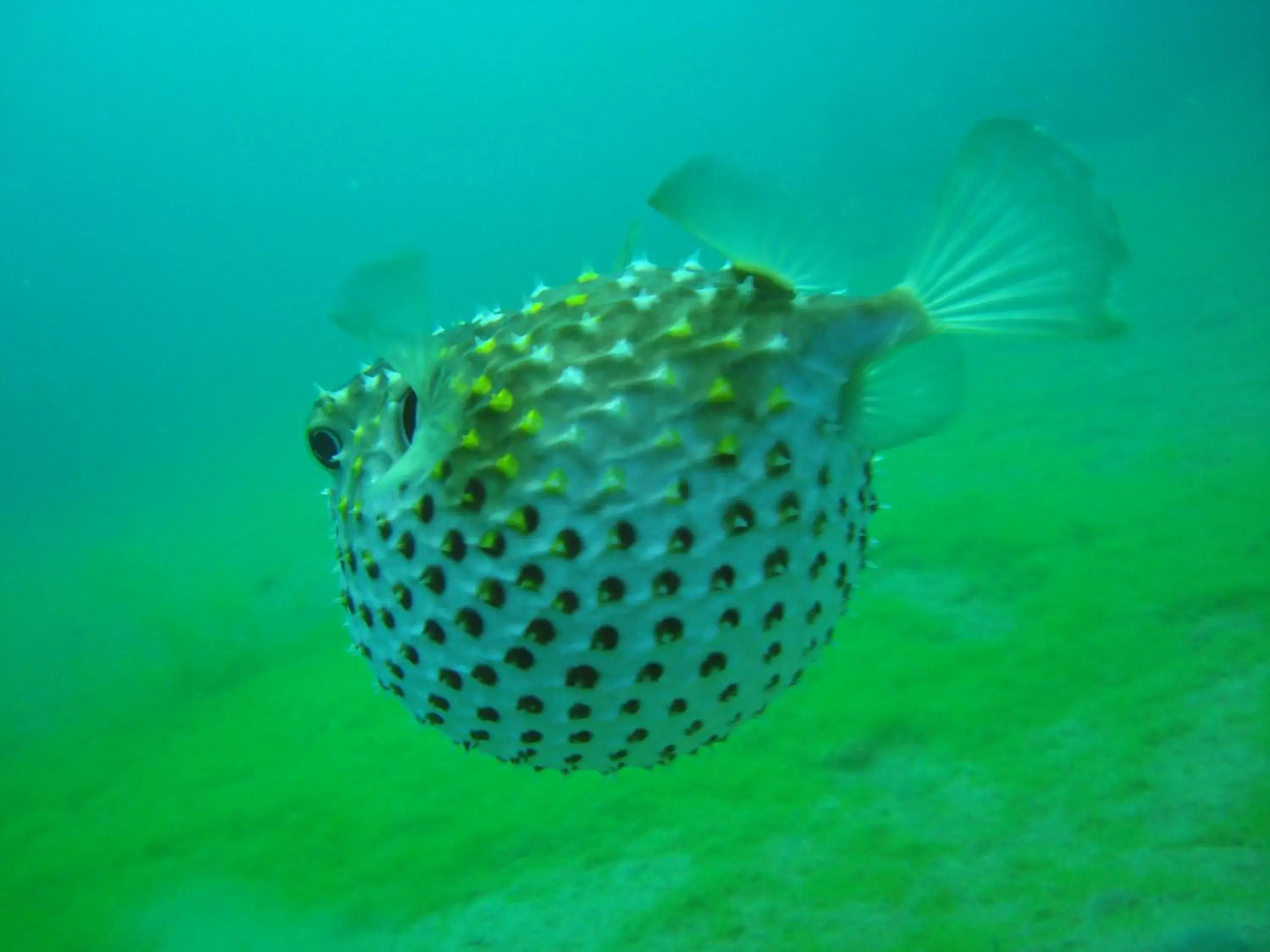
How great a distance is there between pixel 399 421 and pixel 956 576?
15.2ft

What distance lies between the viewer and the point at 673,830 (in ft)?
11.9

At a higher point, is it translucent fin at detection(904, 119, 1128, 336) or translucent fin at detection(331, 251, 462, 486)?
translucent fin at detection(331, 251, 462, 486)

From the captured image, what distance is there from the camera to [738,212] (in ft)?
4.26

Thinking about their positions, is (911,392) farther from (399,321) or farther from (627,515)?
(399,321)

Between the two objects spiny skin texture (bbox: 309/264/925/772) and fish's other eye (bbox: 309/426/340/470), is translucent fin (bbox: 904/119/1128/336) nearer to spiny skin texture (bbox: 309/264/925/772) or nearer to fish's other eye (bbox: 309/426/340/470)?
spiny skin texture (bbox: 309/264/925/772)

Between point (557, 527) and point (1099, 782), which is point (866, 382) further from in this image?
point (1099, 782)

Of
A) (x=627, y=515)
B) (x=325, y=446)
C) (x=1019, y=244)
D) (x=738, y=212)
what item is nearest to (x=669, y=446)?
(x=627, y=515)

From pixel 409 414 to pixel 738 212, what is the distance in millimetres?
628

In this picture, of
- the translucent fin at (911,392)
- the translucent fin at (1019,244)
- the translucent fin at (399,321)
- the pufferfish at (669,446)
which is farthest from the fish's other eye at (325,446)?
the translucent fin at (1019,244)

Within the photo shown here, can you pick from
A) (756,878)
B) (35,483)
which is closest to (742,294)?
(756,878)

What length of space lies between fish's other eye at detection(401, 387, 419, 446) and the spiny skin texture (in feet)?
0.16

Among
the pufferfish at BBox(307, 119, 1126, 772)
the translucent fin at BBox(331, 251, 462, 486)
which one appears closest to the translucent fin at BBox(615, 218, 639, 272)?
the pufferfish at BBox(307, 119, 1126, 772)

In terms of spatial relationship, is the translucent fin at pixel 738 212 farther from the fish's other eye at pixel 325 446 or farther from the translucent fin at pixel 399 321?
the fish's other eye at pixel 325 446

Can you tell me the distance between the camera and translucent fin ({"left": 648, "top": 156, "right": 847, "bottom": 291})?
→ 1295 mm
